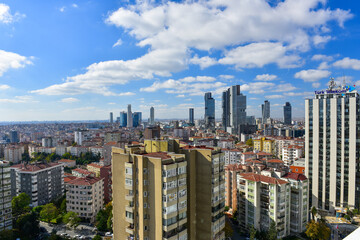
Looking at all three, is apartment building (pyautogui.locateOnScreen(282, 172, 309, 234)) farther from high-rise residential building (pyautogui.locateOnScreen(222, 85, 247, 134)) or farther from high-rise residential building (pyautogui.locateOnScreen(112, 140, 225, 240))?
high-rise residential building (pyautogui.locateOnScreen(222, 85, 247, 134))

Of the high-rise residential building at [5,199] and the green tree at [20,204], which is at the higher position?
the high-rise residential building at [5,199]

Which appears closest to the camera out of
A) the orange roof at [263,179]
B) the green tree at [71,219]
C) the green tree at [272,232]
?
the green tree at [272,232]

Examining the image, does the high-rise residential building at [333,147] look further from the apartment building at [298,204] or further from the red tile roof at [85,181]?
the red tile roof at [85,181]

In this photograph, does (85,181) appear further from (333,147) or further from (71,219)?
(333,147)

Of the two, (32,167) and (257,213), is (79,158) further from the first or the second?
(257,213)

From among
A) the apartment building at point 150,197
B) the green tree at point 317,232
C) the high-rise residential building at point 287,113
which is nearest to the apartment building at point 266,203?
the green tree at point 317,232

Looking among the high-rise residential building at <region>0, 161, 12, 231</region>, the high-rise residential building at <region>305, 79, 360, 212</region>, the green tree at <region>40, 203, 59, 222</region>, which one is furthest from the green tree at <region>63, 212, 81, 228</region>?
the high-rise residential building at <region>305, 79, 360, 212</region>

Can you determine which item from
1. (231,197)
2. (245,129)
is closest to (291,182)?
(231,197)
